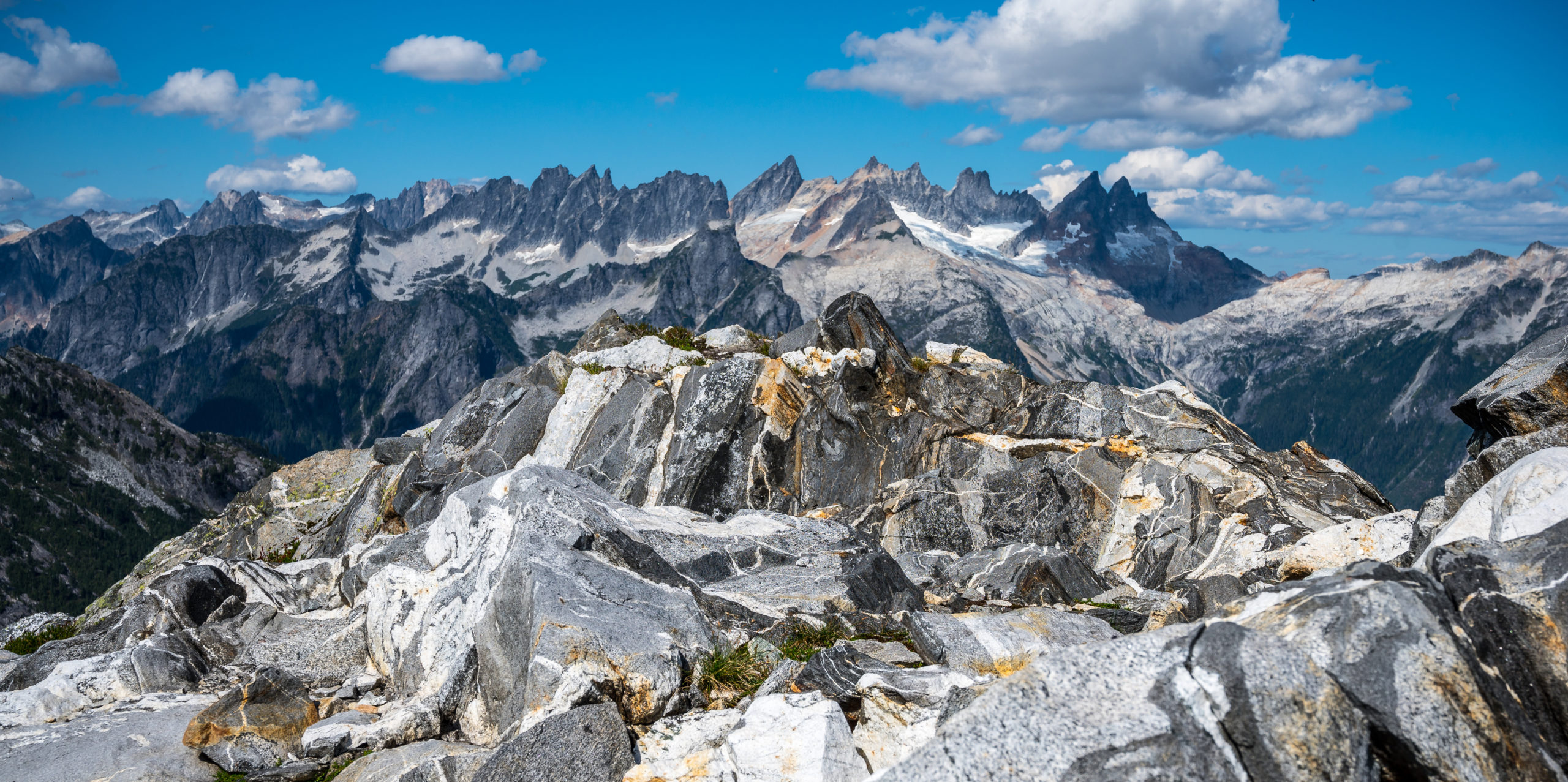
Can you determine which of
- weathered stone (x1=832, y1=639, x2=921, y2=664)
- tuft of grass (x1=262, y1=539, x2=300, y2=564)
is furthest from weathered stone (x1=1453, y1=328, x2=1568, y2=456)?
tuft of grass (x1=262, y1=539, x2=300, y2=564)

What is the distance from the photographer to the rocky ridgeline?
26.7 ft

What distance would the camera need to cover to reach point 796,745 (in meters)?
10.7

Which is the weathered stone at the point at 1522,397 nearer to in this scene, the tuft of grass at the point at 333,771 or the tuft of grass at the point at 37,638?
the tuft of grass at the point at 333,771

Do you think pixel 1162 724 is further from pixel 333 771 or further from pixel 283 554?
pixel 283 554

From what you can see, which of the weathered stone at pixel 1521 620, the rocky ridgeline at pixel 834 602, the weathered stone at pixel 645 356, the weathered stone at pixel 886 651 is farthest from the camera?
the weathered stone at pixel 645 356

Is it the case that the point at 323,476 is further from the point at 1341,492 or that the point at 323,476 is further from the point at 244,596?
the point at 1341,492

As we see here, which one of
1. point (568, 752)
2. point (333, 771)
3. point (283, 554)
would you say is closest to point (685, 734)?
point (568, 752)

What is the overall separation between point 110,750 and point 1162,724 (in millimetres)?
16648

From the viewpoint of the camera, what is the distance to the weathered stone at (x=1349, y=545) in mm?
22625

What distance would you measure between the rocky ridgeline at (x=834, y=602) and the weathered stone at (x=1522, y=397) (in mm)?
126

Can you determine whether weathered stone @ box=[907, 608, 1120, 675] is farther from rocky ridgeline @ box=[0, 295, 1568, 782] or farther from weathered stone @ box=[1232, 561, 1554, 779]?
weathered stone @ box=[1232, 561, 1554, 779]

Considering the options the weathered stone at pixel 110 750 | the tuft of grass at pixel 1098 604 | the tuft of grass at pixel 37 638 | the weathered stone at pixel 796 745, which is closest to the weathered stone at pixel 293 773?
the weathered stone at pixel 110 750

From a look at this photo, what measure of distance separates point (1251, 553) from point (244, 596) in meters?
31.6

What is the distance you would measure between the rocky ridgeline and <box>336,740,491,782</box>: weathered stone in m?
0.07
